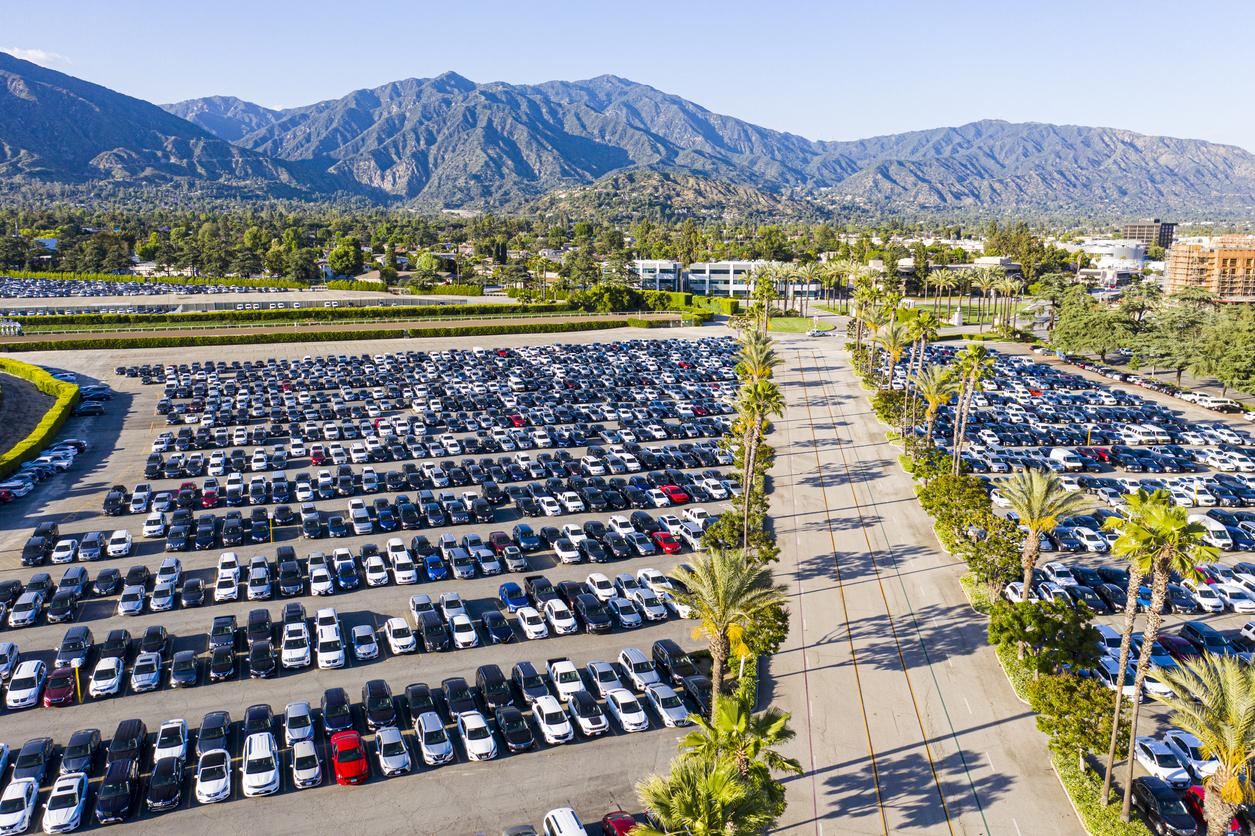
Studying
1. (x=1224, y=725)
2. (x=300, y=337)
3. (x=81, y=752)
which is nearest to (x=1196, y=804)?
(x=1224, y=725)

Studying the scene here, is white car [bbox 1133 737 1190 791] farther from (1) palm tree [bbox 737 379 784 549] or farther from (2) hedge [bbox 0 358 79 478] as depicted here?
(2) hedge [bbox 0 358 79 478]

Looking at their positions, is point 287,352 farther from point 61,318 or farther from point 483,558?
point 483,558

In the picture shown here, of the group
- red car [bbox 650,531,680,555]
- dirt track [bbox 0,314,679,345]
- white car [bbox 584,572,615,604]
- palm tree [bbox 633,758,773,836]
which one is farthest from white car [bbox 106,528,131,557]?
dirt track [bbox 0,314,679,345]

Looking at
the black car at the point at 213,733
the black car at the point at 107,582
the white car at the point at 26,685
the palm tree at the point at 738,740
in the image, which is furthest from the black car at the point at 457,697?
the black car at the point at 107,582

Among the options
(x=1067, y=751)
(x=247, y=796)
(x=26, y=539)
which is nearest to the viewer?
(x=247, y=796)

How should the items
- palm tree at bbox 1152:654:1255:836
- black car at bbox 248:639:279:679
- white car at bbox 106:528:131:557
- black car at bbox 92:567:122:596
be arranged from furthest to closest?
white car at bbox 106:528:131:557, black car at bbox 92:567:122:596, black car at bbox 248:639:279:679, palm tree at bbox 1152:654:1255:836

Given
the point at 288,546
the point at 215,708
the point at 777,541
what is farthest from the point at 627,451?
the point at 215,708

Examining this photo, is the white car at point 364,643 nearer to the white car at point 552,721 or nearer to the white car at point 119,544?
the white car at point 552,721
